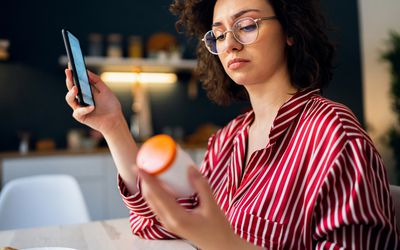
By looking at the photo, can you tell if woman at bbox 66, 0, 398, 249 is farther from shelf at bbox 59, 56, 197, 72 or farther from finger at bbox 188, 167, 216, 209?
shelf at bbox 59, 56, 197, 72

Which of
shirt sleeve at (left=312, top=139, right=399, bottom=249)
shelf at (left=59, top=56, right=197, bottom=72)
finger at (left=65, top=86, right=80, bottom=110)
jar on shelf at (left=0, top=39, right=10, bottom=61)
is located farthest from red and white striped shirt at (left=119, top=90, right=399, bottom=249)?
jar on shelf at (left=0, top=39, right=10, bottom=61)

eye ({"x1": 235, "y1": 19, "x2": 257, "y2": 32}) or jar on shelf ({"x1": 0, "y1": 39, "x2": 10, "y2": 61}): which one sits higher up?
eye ({"x1": 235, "y1": 19, "x2": 257, "y2": 32})

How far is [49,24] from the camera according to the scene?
3.79 m

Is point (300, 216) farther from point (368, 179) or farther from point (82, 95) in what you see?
point (82, 95)

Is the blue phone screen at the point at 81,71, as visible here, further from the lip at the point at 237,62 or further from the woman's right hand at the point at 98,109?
the lip at the point at 237,62

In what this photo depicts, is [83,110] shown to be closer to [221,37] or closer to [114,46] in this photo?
[221,37]

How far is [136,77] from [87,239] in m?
3.08

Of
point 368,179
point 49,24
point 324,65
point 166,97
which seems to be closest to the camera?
point 368,179

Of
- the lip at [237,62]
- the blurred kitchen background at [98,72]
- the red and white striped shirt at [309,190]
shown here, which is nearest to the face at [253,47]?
the lip at [237,62]

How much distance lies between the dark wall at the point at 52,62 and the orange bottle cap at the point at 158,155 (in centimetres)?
346

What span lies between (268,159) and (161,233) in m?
0.34

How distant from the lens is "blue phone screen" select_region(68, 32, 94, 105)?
36.8 inches

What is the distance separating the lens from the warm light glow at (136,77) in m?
3.98

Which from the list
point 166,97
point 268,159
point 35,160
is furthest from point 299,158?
point 166,97
